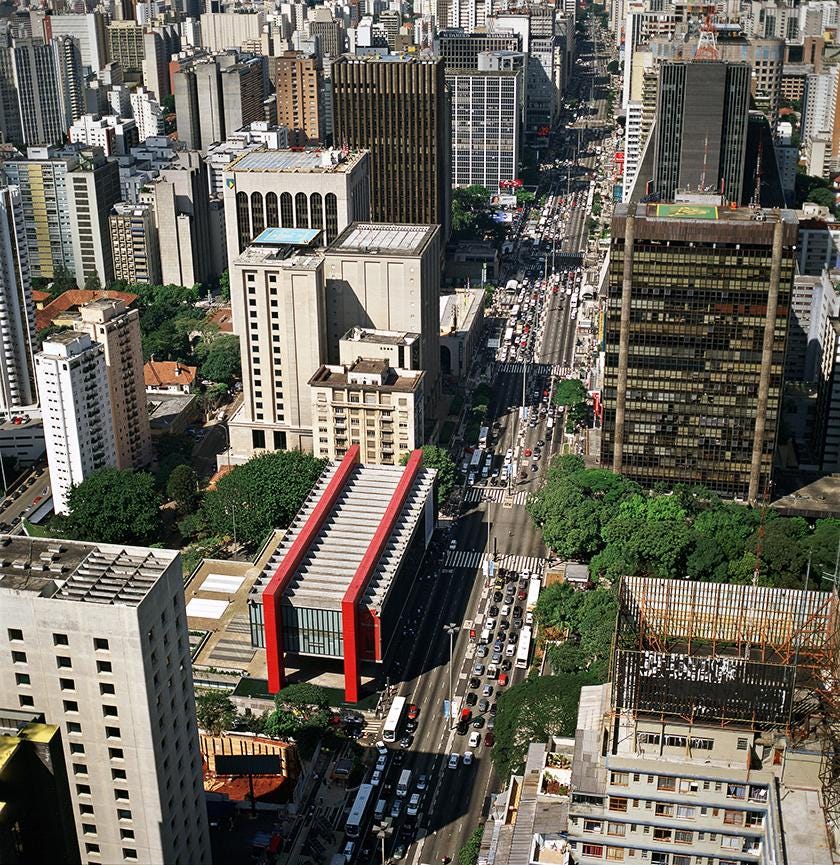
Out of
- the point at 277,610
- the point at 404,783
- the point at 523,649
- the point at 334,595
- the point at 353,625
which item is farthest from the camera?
the point at 523,649

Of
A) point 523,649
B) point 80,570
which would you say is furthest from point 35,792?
point 523,649

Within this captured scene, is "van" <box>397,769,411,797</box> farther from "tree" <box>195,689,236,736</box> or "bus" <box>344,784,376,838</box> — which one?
"tree" <box>195,689,236,736</box>

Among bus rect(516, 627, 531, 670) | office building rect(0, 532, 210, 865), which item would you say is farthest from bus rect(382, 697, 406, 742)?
office building rect(0, 532, 210, 865)

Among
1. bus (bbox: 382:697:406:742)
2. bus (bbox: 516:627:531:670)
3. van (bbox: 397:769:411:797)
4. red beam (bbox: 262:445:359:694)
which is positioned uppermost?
red beam (bbox: 262:445:359:694)

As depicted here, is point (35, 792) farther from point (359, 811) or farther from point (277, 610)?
point (277, 610)

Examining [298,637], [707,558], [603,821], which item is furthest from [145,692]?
[707,558]

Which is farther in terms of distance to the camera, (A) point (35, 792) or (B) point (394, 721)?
(B) point (394, 721)

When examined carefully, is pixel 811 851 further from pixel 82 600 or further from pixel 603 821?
pixel 82 600

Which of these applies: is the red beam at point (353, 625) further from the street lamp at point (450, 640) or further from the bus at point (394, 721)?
the street lamp at point (450, 640)
